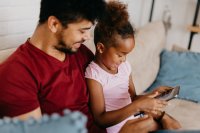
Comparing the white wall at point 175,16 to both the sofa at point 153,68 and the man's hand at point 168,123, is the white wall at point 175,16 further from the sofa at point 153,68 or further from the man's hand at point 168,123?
the man's hand at point 168,123

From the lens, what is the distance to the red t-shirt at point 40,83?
0.96 metres

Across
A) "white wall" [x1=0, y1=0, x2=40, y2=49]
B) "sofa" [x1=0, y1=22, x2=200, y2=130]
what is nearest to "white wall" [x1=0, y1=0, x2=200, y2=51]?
"white wall" [x1=0, y1=0, x2=40, y2=49]

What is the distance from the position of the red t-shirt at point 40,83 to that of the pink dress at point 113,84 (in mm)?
56

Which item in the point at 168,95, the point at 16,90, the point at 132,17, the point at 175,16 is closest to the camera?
the point at 16,90

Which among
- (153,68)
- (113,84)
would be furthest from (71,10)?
(153,68)

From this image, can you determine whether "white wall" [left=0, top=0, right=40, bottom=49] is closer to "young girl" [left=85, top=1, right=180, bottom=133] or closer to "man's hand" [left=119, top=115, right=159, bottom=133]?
"young girl" [left=85, top=1, right=180, bottom=133]

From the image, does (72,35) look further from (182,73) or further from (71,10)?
(182,73)

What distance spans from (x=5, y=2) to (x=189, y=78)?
1.44m

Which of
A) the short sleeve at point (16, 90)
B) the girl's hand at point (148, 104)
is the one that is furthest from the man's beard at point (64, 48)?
the girl's hand at point (148, 104)

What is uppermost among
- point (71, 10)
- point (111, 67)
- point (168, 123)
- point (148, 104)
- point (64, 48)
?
Result: point (71, 10)

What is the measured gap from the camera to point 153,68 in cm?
224

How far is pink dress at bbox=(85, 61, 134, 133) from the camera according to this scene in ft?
4.27

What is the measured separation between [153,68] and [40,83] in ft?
4.36

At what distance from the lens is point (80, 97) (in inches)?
49.3
